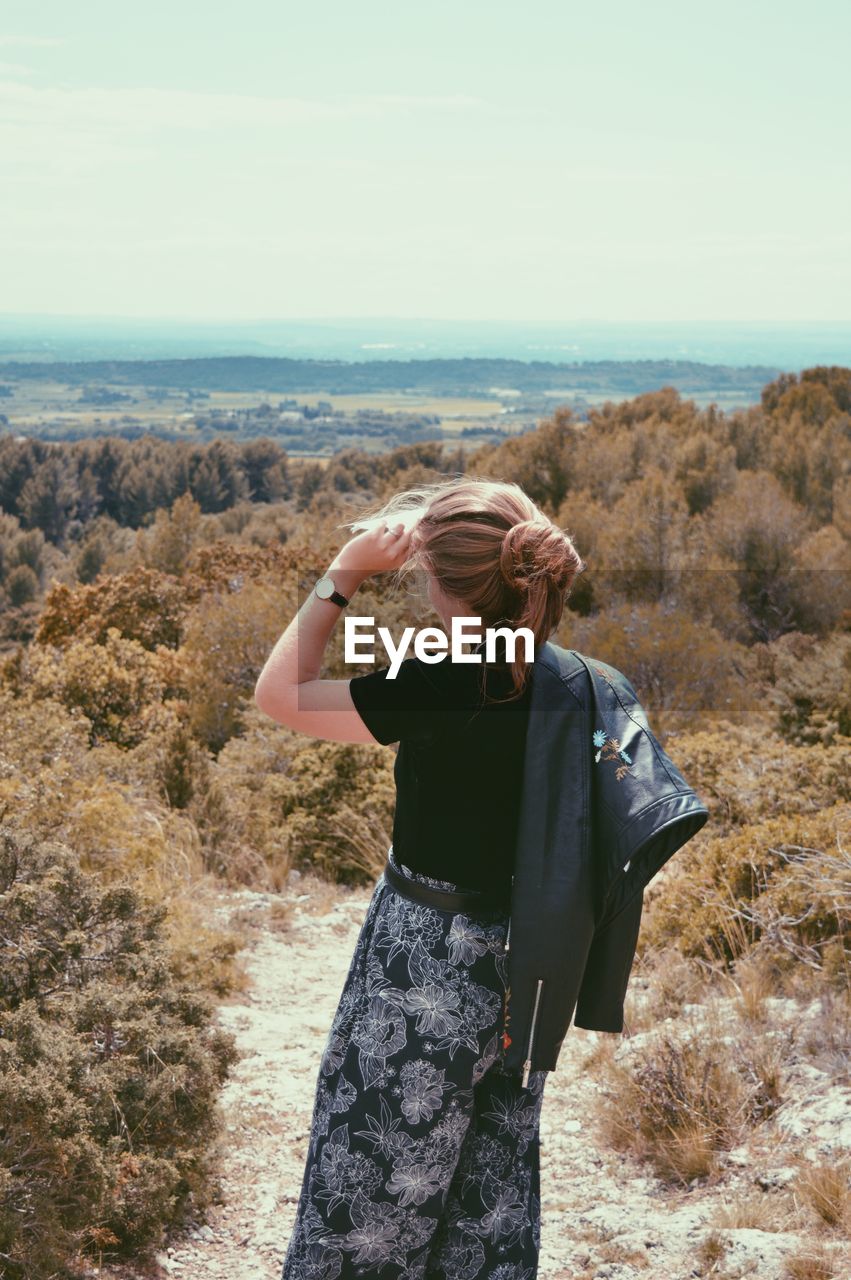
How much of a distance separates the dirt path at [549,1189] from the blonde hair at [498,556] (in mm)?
1833

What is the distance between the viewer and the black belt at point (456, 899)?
2000 millimetres

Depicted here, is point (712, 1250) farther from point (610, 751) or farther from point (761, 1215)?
point (610, 751)

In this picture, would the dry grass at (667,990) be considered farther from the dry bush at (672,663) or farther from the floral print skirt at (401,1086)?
the dry bush at (672,663)

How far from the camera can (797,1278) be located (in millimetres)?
2613

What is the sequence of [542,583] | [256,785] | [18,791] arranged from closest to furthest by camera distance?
[542,583]
[18,791]
[256,785]

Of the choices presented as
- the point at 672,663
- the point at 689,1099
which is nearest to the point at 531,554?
the point at 689,1099

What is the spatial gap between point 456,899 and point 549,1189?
1.95 m

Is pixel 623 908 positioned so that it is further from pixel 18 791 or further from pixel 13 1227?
pixel 18 791

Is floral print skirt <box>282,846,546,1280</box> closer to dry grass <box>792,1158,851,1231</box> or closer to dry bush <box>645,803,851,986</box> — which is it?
dry grass <box>792,1158,851,1231</box>

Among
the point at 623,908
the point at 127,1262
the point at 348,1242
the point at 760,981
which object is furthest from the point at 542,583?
the point at 760,981

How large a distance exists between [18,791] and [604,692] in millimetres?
3739

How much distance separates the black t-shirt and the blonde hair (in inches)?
2.8

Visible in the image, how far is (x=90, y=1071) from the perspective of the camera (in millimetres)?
2852

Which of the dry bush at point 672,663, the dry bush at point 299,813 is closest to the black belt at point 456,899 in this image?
the dry bush at point 299,813
